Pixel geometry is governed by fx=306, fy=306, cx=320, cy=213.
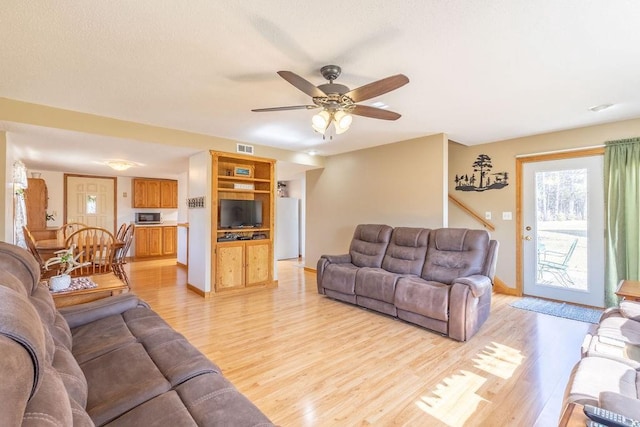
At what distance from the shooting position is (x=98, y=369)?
4.93 ft

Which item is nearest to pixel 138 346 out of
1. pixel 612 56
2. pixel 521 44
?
pixel 521 44

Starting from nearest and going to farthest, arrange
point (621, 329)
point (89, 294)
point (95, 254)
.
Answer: point (621, 329)
point (89, 294)
point (95, 254)

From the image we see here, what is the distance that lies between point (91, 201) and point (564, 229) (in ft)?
31.4

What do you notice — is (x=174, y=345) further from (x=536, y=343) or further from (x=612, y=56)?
(x=612, y=56)

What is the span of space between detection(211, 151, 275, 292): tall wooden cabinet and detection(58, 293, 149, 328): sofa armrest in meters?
2.29

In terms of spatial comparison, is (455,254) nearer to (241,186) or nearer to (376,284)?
(376,284)

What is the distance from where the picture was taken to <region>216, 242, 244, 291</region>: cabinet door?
15.3ft

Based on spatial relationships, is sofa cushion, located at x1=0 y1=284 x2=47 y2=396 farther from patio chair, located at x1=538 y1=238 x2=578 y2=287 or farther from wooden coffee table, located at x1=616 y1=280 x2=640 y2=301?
patio chair, located at x1=538 y1=238 x2=578 y2=287

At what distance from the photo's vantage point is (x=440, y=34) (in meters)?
1.97

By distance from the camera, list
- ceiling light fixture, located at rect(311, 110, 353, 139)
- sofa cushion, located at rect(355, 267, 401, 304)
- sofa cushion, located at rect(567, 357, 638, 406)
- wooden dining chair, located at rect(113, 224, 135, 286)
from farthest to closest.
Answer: wooden dining chair, located at rect(113, 224, 135, 286)
sofa cushion, located at rect(355, 267, 401, 304)
ceiling light fixture, located at rect(311, 110, 353, 139)
sofa cushion, located at rect(567, 357, 638, 406)

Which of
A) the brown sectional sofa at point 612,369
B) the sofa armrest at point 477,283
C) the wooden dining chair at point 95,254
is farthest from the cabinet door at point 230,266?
the brown sectional sofa at point 612,369

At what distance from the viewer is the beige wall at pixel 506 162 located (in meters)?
3.96

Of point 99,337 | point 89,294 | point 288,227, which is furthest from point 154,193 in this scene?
point 99,337

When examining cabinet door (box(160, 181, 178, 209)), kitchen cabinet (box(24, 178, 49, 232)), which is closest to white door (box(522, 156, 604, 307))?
cabinet door (box(160, 181, 178, 209))
